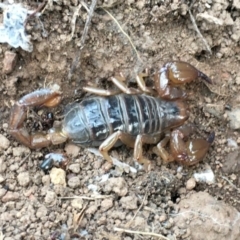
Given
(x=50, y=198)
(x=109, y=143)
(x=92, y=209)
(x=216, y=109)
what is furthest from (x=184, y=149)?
(x=50, y=198)

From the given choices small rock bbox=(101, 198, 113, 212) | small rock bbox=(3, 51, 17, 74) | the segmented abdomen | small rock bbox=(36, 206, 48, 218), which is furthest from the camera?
the segmented abdomen

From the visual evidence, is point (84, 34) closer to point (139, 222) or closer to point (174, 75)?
point (174, 75)

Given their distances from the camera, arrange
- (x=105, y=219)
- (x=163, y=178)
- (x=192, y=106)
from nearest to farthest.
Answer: (x=105, y=219)
(x=163, y=178)
(x=192, y=106)

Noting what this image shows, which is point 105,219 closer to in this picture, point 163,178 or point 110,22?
point 163,178

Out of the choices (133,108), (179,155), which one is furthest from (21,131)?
(179,155)

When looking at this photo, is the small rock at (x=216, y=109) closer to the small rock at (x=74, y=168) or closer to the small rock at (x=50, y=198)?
the small rock at (x=74, y=168)

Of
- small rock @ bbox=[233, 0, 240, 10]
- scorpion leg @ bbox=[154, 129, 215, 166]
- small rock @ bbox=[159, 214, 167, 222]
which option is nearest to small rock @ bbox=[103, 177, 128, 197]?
small rock @ bbox=[159, 214, 167, 222]

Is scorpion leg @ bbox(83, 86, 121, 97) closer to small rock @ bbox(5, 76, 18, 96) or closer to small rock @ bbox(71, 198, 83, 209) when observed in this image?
small rock @ bbox(5, 76, 18, 96)
